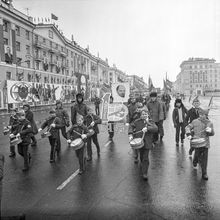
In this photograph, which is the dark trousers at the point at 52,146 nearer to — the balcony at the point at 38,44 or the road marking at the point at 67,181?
the road marking at the point at 67,181

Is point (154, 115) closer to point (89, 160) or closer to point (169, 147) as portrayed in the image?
point (169, 147)

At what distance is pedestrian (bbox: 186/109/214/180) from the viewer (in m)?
5.22

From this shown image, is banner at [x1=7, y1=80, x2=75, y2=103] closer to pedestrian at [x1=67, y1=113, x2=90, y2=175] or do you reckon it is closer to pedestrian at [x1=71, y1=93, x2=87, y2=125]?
pedestrian at [x1=71, y1=93, x2=87, y2=125]

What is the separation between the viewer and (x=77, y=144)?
5.61m

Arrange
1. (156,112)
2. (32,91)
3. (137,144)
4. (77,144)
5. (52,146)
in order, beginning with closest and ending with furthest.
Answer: (137,144), (77,144), (52,146), (156,112), (32,91)

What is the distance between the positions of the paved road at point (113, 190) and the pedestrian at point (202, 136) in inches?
16.2

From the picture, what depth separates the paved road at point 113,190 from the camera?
3844mm

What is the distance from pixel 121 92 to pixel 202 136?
5.86 metres

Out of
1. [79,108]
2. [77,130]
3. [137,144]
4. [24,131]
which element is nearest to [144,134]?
[137,144]

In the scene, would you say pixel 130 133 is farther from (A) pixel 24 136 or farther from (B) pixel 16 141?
(B) pixel 16 141

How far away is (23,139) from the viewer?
241 inches

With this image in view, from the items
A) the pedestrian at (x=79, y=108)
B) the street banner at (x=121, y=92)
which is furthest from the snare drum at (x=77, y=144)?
the street banner at (x=121, y=92)

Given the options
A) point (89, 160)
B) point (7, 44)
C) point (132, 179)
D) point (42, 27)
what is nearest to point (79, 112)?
point (89, 160)

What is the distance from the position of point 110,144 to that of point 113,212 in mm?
5359
